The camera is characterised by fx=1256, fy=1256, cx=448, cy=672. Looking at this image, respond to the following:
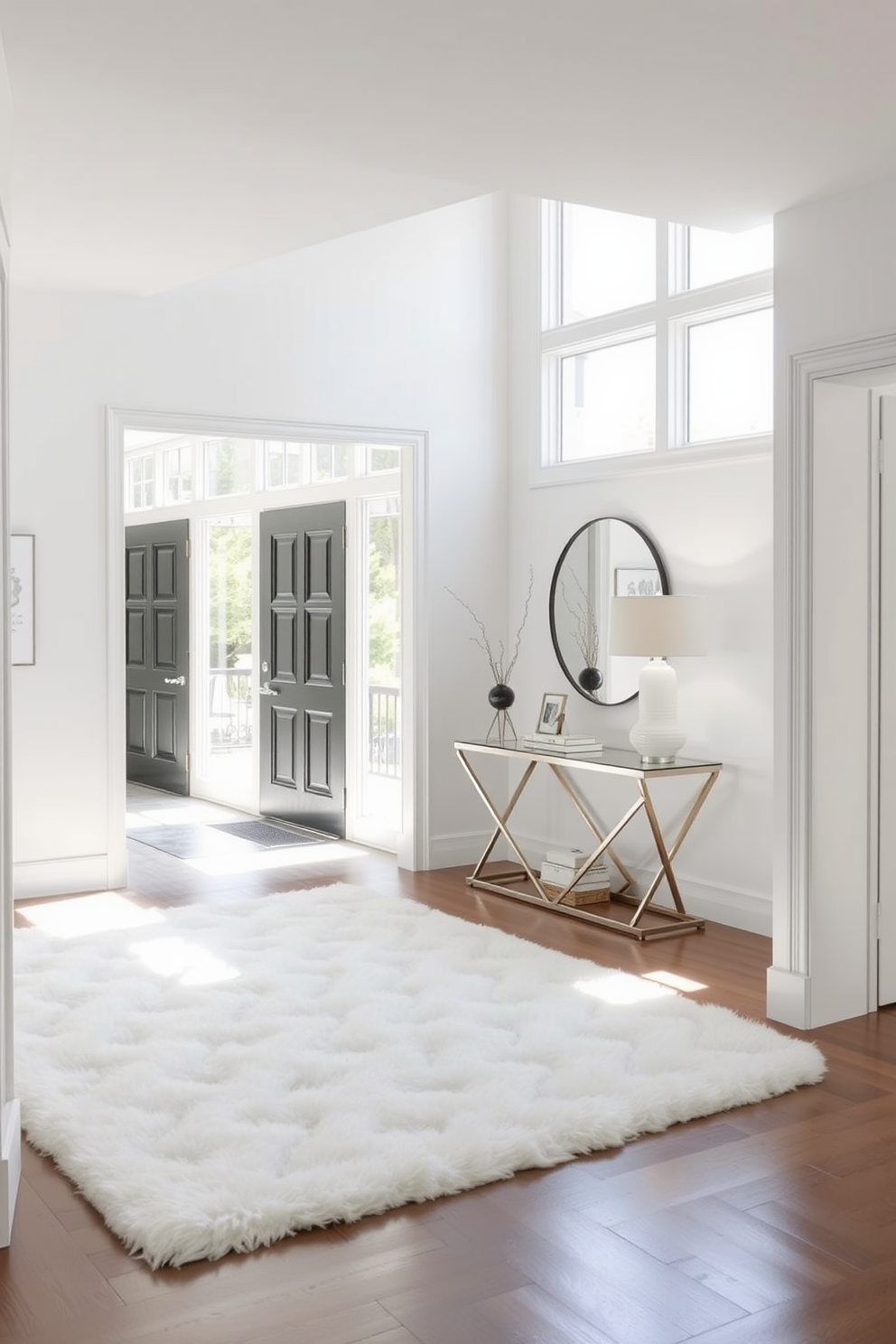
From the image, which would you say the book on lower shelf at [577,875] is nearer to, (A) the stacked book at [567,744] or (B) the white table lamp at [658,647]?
(A) the stacked book at [567,744]

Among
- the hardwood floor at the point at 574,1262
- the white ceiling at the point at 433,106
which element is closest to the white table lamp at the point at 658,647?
the white ceiling at the point at 433,106

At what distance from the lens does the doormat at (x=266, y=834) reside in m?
7.34

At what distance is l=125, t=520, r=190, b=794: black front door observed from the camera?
923 centimetres

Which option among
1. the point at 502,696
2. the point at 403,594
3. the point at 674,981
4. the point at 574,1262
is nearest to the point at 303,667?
the point at 403,594

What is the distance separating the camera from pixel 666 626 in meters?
5.26

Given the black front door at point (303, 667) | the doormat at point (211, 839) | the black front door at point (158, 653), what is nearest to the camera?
the doormat at point (211, 839)

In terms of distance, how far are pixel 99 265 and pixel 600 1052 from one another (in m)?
3.75

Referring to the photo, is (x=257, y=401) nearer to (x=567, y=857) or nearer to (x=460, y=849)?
(x=460, y=849)

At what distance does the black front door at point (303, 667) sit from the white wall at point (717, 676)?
1669 mm

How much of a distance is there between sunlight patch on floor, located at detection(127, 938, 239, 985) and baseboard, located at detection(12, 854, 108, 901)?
106 cm

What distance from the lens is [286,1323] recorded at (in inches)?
94.8

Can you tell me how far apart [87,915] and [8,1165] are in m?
2.80

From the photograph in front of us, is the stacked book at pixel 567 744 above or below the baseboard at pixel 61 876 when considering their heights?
above

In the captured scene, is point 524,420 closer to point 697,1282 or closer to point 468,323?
point 468,323
